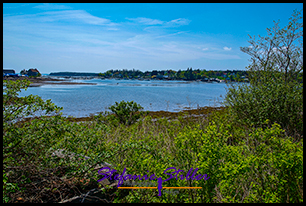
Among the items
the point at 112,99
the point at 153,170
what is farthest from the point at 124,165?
the point at 112,99

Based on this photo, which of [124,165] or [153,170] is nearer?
[153,170]

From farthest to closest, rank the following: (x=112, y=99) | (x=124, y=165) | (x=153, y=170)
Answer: (x=112, y=99), (x=124, y=165), (x=153, y=170)

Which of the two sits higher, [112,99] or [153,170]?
[153,170]

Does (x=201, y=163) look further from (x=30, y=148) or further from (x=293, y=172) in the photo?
(x=30, y=148)

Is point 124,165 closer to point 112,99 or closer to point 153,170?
point 153,170

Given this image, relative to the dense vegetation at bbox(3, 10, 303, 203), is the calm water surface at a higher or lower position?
lower

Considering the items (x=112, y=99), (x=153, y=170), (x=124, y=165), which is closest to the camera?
(x=153, y=170)

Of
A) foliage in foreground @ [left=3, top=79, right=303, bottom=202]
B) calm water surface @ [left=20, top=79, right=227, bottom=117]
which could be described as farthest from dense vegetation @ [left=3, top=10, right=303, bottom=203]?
calm water surface @ [left=20, top=79, right=227, bottom=117]

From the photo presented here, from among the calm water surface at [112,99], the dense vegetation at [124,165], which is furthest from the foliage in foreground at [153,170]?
the calm water surface at [112,99]

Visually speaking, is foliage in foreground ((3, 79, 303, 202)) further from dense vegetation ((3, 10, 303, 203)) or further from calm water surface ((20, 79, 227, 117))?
calm water surface ((20, 79, 227, 117))

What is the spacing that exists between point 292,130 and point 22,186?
297 inches

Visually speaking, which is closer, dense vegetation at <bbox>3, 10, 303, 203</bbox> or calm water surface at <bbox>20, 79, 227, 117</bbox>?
dense vegetation at <bbox>3, 10, 303, 203</bbox>

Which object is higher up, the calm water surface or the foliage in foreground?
the foliage in foreground

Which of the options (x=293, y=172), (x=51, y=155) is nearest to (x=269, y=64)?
(x=293, y=172)
